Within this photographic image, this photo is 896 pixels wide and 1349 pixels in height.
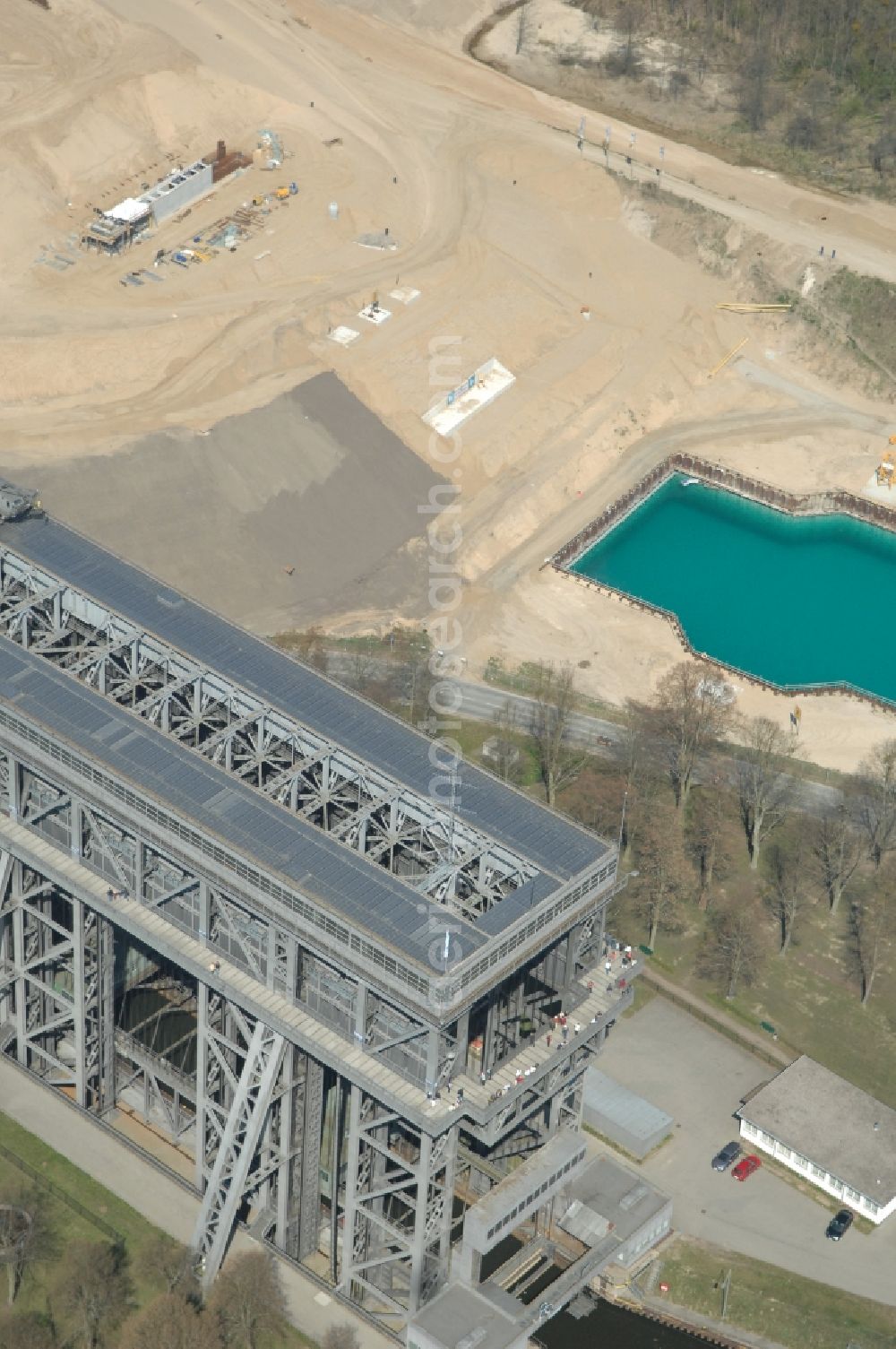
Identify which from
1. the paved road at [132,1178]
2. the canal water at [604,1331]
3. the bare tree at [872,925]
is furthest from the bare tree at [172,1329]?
the bare tree at [872,925]

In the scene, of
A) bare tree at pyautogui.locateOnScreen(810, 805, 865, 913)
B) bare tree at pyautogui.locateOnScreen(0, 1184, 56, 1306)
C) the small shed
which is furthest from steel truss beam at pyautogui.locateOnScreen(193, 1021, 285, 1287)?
bare tree at pyautogui.locateOnScreen(810, 805, 865, 913)

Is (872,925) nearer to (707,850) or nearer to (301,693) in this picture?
(707,850)

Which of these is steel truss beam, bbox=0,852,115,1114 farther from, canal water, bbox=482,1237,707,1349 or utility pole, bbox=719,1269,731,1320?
utility pole, bbox=719,1269,731,1320

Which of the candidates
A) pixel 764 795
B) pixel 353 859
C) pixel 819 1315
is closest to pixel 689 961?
pixel 764 795

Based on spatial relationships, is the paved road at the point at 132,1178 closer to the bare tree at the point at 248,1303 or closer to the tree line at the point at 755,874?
the bare tree at the point at 248,1303

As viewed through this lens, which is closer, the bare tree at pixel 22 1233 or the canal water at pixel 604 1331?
the bare tree at pixel 22 1233

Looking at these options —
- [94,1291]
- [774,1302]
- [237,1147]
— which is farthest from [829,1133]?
[94,1291]
